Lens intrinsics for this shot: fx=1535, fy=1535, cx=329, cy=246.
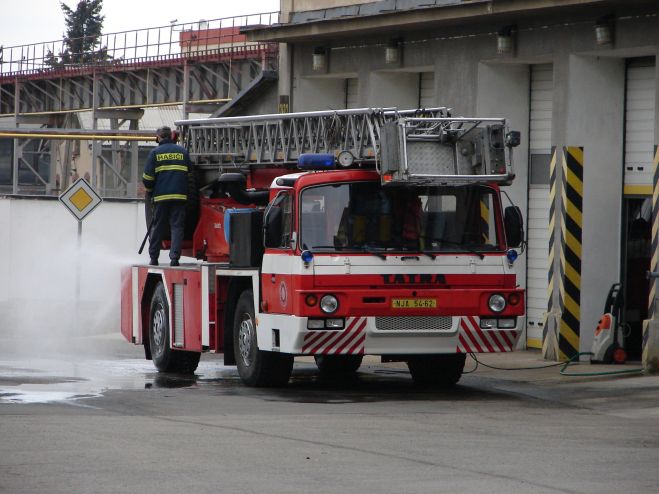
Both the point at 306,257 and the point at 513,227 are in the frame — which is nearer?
the point at 306,257

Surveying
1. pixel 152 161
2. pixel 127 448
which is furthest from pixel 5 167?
pixel 127 448

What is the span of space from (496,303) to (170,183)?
495 cm

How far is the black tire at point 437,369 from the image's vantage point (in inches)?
645

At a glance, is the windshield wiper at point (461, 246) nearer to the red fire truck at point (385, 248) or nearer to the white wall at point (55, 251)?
the red fire truck at point (385, 248)

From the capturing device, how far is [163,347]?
18719mm

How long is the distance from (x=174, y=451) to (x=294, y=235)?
16.0 ft

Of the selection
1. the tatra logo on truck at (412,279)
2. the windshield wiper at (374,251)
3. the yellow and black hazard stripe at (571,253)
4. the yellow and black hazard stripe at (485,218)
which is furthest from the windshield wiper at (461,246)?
the yellow and black hazard stripe at (571,253)

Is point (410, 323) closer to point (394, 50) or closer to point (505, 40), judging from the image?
point (505, 40)

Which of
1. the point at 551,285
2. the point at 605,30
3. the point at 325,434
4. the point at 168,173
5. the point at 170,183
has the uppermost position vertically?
the point at 605,30

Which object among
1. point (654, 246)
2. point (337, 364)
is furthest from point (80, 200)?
point (654, 246)

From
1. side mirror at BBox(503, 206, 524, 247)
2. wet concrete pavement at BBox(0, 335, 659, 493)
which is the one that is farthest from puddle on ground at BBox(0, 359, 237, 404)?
side mirror at BBox(503, 206, 524, 247)

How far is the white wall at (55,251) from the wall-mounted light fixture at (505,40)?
1007 cm

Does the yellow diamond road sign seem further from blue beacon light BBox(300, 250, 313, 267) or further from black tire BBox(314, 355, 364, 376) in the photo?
blue beacon light BBox(300, 250, 313, 267)

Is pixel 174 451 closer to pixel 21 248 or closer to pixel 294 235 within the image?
pixel 294 235
